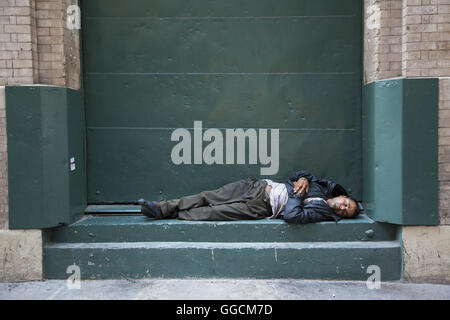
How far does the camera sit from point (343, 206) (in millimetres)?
4711

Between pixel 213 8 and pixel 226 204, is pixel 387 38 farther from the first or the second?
pixel 226 204

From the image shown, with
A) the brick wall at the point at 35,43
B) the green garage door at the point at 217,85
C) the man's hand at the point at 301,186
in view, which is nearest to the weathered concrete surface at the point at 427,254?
the green garage door at the point at 217,85

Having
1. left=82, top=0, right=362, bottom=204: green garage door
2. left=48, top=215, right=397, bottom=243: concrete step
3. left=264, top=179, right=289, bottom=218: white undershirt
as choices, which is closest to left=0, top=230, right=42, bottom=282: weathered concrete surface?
left=48, top=215, right=397, bottom=243: concrete step

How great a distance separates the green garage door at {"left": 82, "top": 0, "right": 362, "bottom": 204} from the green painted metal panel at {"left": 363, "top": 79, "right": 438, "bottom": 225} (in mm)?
621

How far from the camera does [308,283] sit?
4.44m

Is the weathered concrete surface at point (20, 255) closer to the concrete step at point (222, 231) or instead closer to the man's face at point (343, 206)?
the concrete step at point (222, 231)

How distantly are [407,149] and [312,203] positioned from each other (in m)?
1.11

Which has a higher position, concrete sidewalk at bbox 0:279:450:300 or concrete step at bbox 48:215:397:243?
concrete step at bbox 48:215:397:243

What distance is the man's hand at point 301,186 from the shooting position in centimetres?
477

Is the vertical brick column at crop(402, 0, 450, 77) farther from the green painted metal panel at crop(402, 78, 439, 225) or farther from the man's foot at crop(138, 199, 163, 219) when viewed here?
the man's foot at crop(138, 199, 163, 219)

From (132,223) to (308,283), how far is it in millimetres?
1980

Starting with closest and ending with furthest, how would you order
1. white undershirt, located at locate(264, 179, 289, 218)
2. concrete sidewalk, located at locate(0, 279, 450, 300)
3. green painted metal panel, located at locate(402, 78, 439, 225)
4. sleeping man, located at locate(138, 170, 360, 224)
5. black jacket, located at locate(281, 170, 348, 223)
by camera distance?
concrete sidewalk, located at locate(0, 279, 450, 300), green painted metal panel, located at locate(402, 78, 439, 225), black jacket, located at locate(281, 170, 348, 223), sleeping man, located at locate(138, 170, 360, 224), white undershirt, located at locate(264, 179, 289, 218)

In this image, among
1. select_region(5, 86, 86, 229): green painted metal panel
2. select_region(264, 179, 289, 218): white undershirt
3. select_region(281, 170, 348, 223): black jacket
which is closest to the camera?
select_region(5, 86, 86, 229): green painted metal panel

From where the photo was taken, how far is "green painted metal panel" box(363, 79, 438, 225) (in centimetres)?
433
